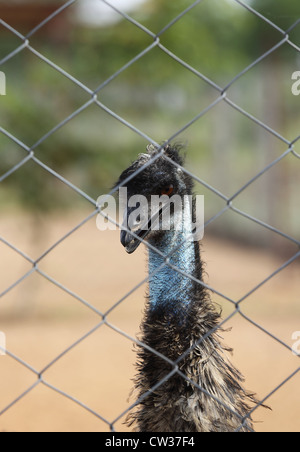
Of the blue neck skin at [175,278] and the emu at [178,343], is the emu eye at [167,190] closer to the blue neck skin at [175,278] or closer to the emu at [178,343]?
the emu at [178,343]

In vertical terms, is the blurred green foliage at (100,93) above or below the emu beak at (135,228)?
above

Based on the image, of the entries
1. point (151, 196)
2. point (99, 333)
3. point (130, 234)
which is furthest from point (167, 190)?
point (99, 333)

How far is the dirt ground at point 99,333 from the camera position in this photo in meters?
5.09

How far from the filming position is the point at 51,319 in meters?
8.10

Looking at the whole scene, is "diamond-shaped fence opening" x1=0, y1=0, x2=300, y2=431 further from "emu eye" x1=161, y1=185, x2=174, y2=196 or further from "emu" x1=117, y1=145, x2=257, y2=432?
"emu eye" x1=161, y1=185, x2=174, y2=196

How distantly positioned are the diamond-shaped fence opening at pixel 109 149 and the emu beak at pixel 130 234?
2766mm

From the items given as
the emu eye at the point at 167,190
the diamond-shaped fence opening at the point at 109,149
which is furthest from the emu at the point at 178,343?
the diamond-shaped fence opening at the point at 109,149

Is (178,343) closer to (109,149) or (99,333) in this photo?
(99,333)

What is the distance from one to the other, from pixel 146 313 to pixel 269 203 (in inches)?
285

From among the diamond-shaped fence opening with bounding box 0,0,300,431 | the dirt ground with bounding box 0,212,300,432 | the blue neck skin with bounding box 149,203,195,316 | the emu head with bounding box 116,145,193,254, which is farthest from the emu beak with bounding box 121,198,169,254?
the diamond-shaped fence opening with bounding box 0,0,300,431

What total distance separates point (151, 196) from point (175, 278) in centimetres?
34

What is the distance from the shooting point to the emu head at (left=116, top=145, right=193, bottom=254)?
2.49 m

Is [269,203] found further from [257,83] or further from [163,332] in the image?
[163,332]
